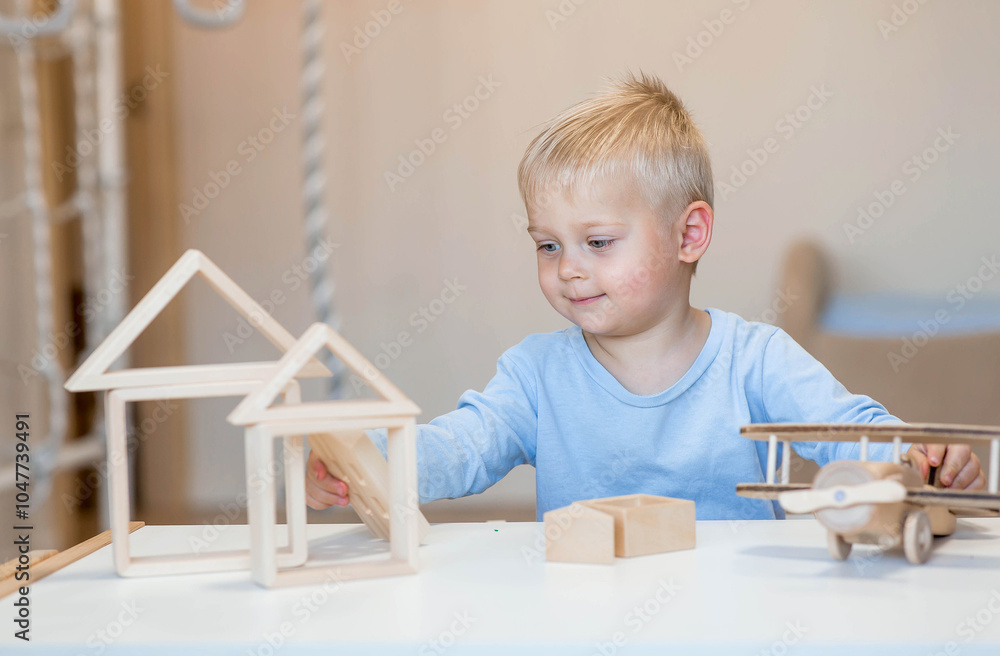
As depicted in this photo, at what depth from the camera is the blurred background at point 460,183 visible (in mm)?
2268

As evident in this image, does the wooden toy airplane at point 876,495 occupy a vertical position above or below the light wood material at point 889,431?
below

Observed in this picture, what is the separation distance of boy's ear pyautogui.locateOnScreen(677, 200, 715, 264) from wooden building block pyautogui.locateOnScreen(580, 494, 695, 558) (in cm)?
50

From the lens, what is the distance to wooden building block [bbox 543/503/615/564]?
0.58 m

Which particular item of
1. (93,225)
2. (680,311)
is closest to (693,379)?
(680,311)

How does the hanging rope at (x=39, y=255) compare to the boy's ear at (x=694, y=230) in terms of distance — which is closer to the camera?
the boy's ear at (x=694, y=230)

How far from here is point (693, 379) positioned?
105cm

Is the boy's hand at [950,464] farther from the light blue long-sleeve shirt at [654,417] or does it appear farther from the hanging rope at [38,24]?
the hanging rope at [38,24]

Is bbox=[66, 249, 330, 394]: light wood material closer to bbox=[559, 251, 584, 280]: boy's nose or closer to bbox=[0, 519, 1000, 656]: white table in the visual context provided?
bbox=[0, 519, 1000, 656]: white table

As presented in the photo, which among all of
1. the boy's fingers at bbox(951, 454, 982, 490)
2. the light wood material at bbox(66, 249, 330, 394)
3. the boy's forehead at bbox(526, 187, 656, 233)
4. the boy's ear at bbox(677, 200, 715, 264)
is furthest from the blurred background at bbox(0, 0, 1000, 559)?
the light wood material at bbox(66, 249, 330, 394)

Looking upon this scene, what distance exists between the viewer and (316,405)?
568mm

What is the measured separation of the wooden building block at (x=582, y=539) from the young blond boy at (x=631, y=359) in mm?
319

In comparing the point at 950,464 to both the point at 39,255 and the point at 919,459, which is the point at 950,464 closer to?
the point at 919,459

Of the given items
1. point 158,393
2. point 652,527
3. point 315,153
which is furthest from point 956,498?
point 315,153

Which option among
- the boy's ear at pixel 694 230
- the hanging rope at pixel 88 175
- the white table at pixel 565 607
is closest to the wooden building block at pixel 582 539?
the white table at pixel 565 607
